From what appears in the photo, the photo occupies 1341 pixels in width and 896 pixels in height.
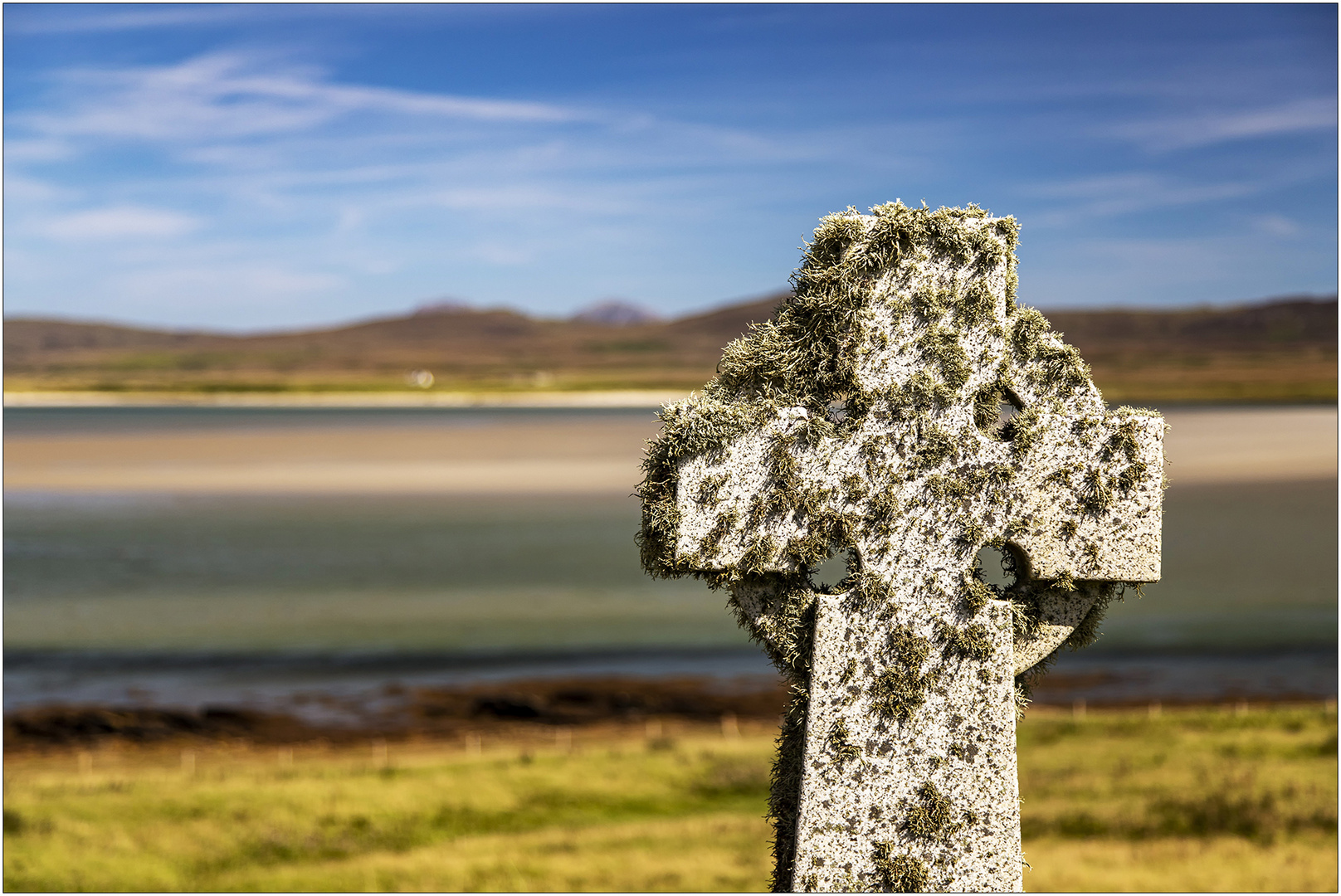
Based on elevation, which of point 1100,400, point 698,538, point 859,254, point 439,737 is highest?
point 859,254

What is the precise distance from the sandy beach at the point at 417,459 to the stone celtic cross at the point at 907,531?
187ft

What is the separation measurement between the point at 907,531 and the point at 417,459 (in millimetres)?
91474

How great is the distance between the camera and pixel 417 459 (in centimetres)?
9288

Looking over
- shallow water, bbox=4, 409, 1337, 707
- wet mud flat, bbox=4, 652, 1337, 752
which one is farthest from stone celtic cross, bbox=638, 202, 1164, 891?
shallow water, bbox=4, 409, 1337, 707

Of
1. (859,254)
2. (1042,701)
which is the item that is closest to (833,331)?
(859,254)

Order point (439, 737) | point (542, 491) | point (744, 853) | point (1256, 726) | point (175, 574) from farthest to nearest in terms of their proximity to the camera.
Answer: point (542, 491), point (175, 574), point (439, 737), point (1256, 726), point (744, 853)

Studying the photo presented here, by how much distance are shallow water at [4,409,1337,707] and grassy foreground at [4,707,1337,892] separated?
20.7 ft

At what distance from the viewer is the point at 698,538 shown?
4340 millimetres

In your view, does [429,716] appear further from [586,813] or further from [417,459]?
[417,459]

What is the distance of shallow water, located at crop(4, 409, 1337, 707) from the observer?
23.4m

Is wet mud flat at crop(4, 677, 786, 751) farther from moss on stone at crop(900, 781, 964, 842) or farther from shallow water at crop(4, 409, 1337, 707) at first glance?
moss on stone at crop(900, 781, 964, 842)

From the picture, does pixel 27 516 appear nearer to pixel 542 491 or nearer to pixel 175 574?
pixel 175 574

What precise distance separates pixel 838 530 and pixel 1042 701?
17.9 meters

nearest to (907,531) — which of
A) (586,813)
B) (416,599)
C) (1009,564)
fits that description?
(1009,564)
